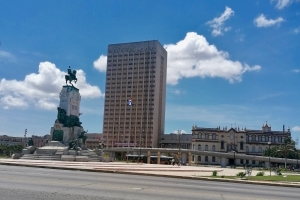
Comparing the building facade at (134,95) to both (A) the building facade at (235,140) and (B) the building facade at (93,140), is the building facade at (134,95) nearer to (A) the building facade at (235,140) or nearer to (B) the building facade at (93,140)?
(B) the building facade at (93,140)

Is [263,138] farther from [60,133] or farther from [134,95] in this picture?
[60,133]

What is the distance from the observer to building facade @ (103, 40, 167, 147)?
143750 millimetres

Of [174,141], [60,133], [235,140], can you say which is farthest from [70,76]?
[174,141]

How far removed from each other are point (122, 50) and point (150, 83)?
23.4m

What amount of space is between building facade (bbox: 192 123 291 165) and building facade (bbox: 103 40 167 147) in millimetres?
33507

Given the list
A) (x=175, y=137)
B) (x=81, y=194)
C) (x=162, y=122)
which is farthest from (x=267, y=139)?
(x=81, y=194)

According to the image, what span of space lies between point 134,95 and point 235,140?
5458 cm

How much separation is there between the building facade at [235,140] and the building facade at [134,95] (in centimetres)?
3351

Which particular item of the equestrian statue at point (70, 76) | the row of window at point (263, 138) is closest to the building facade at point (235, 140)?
the row of window at point (263, 138)

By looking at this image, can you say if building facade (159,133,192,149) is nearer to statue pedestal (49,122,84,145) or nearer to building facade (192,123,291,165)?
building facade (192,123,291,165)

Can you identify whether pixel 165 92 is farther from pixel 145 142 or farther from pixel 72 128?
pixel 72 128

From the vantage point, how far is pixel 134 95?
482ft

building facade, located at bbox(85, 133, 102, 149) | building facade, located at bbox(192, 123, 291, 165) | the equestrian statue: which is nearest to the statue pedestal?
the equestrian statue

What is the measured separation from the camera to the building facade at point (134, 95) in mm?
143750
